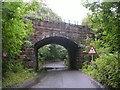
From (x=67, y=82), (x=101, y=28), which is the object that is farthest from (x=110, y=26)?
(x=67, y=82)

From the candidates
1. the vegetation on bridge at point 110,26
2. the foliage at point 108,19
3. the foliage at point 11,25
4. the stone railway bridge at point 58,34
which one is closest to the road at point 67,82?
the vegetation on bridge at point 110,26

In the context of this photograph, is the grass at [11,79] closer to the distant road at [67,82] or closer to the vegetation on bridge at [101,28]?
the vegetation on bridge at [101,28]

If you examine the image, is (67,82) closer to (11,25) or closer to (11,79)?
(11,79)

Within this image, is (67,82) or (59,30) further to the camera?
(59,30)

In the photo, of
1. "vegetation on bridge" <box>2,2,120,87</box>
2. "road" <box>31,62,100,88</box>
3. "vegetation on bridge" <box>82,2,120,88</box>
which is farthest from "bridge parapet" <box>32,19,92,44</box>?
"vegetation on bridge" <box>82,2,120,88</box>

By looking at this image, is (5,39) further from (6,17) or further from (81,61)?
(81,61)

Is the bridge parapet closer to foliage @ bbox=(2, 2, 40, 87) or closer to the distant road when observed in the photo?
the distant road

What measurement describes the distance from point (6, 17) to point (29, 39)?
8.86m

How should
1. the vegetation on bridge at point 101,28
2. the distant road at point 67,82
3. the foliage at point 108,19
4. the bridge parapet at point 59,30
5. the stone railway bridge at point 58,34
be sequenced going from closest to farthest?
the foliage at point 108,19, the vegetation on bridge at point 101,28, the distant road at point 67,82, the stone railway bridge at point 58,34, the bridge parapet at point 59,30

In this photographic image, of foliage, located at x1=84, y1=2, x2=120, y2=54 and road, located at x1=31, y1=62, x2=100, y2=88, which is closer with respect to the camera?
foliage, located at x1=84, y1=2, x2=120, y2=54

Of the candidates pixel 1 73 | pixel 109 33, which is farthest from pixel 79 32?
pixel 109 33

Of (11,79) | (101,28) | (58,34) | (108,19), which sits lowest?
(11,79)

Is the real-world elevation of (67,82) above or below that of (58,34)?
below

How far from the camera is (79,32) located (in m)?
21.0
